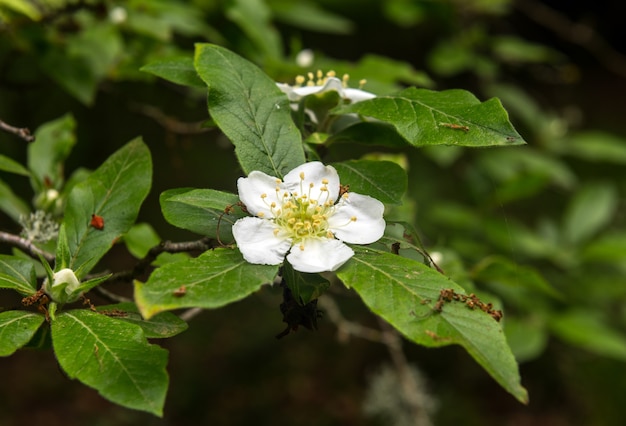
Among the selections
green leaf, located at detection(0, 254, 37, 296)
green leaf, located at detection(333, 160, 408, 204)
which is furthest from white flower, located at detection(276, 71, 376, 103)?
green leaf, located at detection(0, 254, 37, 296)

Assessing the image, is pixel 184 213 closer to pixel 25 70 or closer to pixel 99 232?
pixel 99 232

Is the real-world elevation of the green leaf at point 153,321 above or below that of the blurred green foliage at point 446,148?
above

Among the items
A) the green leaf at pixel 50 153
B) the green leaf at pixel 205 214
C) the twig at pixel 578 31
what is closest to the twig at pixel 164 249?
the green leaf at pixel 205 214

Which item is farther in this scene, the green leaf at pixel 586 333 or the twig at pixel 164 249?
the green leaf at pixel 586 333

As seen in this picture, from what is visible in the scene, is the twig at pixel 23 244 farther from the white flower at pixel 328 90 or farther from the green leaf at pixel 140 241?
the white flower at pixel 328 90

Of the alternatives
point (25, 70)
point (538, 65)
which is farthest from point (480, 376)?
point (25, 70)

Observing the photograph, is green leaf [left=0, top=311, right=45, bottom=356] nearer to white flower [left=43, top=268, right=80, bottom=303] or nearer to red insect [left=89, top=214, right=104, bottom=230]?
white flower [left=43, top=268, right=80, bottom=303]
